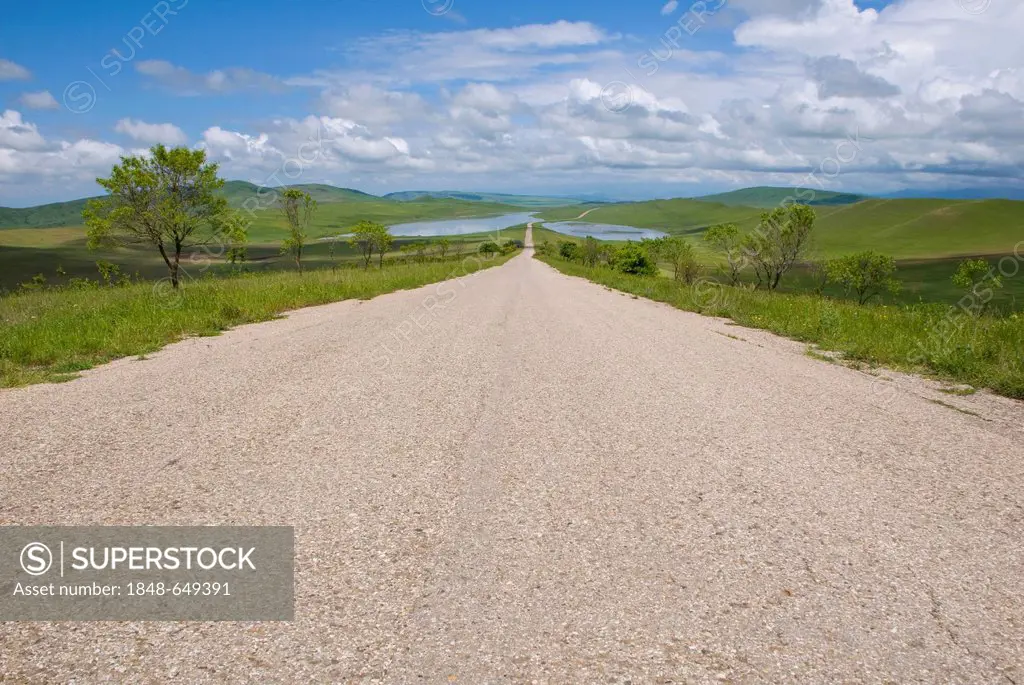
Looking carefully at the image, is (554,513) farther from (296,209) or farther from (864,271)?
(864,271)

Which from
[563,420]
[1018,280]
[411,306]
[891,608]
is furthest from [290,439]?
[1018,280]

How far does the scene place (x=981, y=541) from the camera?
4.13 m

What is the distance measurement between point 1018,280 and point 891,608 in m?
111

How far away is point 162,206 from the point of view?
29125mm

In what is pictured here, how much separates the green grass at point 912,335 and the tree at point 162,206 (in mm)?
24640

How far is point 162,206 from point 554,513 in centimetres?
3085

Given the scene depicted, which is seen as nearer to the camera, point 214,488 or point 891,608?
point 891,608

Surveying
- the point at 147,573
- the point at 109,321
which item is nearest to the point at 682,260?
the point at 109,321

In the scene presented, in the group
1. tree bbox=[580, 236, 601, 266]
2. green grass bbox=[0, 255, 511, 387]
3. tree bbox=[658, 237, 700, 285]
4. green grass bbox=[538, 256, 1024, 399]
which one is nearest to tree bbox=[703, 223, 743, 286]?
tree bbox=[658, 237, 700, 285]

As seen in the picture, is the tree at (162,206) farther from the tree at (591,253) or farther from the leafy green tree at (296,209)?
the tree at (591,253)

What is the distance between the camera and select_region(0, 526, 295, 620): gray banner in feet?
10.7

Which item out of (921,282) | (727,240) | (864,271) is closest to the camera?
(864,271)

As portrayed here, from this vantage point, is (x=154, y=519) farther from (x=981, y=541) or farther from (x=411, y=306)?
(x=411, y=306)

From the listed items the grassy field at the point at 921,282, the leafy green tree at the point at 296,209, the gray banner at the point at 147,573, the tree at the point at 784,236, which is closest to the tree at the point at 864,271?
the grassy field at the point at 921,282
